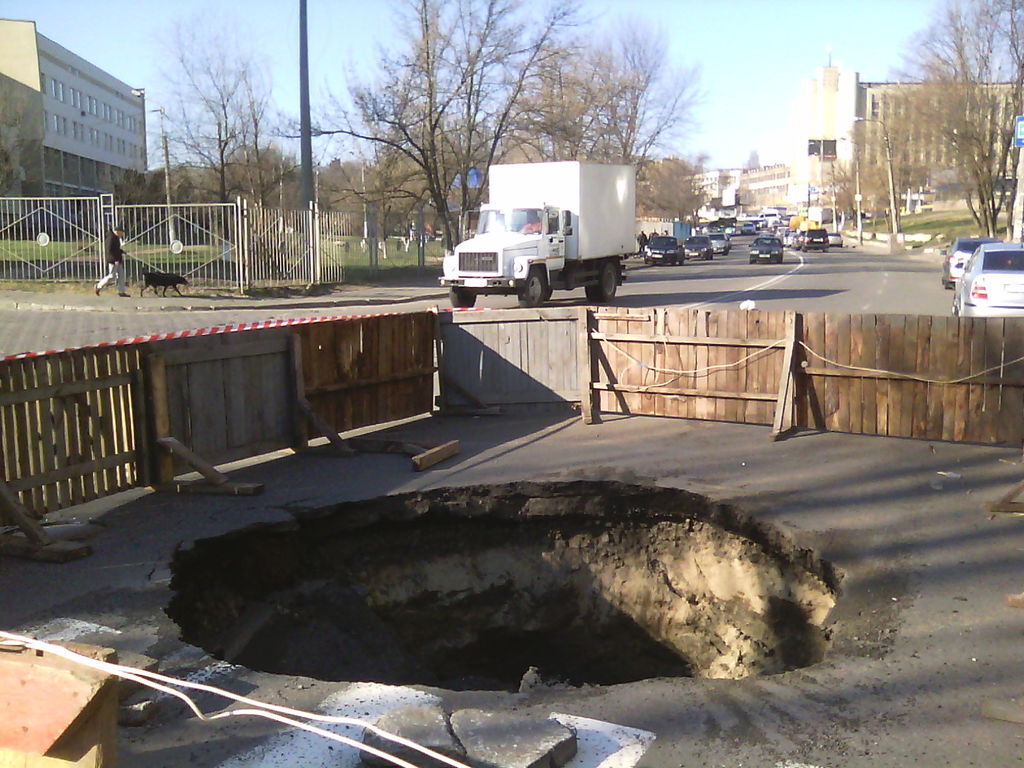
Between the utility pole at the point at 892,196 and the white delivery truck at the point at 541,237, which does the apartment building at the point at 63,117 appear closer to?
the white delivery truck at the point at 541,237

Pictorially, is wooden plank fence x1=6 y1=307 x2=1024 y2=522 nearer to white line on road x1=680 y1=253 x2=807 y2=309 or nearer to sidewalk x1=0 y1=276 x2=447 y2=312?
white line on road x1=680 y1=253 x2=807 y2=309

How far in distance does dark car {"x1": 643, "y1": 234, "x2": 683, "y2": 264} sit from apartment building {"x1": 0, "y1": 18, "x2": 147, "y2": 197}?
34457 mm

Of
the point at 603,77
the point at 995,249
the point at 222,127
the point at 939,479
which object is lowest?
the point at 939,479

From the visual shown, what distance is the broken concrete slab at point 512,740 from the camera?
420cm

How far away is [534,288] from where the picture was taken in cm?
2586

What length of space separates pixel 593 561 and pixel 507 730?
438 centimetres

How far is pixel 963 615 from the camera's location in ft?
19.7

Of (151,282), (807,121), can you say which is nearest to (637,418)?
(151,282)

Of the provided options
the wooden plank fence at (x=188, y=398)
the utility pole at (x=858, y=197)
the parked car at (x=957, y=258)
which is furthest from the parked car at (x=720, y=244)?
the wooden plank fence at (x=188, y=398)

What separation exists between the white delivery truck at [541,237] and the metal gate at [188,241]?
7594mm

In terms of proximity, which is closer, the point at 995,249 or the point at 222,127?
the point at 995,249

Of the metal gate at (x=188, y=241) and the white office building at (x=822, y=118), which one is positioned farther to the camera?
the white office building at (x=822, y=118)

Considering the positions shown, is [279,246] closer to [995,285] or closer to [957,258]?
[957,258]

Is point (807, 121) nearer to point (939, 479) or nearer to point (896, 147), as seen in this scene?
point (896, 147)
